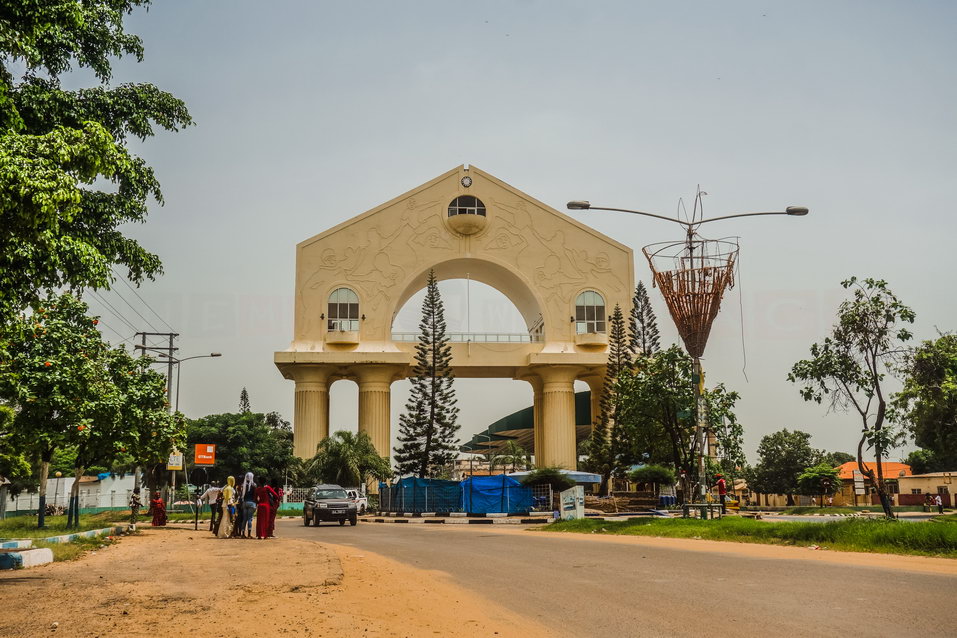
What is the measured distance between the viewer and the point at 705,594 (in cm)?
816

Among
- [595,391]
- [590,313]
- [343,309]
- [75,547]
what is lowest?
[75,547]

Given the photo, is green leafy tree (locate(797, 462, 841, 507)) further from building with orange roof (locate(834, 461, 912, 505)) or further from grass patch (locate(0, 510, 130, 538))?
grass patch (locate(0, 510, 130, 538))

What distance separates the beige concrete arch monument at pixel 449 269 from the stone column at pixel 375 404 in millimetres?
59

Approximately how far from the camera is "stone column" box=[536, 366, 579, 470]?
47.6 m

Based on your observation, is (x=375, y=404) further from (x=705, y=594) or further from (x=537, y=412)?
(x=705, y=594)

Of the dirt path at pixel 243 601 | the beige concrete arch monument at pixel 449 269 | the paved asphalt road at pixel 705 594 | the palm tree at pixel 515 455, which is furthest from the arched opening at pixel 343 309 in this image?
the dirt path at pixel 243 601

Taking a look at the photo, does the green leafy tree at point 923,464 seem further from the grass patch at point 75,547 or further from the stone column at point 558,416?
the grass patch at point 75,547

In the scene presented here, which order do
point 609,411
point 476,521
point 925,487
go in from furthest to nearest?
point 925,487, point 609,411, point 476,521

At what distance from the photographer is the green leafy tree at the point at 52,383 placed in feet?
57.0

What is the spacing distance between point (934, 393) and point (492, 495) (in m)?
16.4

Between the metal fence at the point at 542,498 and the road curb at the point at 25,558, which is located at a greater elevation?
the road curb at the point at 25,558

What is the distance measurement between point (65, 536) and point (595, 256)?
36698 mm

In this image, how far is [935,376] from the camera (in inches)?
1038

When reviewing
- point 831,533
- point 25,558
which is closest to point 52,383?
point 25,558
